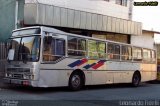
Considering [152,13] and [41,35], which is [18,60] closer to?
[41,35]

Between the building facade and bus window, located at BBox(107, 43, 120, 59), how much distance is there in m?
3.56

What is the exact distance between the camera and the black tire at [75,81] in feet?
51.8

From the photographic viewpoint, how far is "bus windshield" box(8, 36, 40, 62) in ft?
47.3

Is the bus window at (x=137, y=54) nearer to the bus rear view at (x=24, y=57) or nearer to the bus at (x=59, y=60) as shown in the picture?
the bus at (x=59, y=60)

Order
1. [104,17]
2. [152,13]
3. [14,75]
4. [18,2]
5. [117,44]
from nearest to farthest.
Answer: [14,75]
[117,44]
[18,2]
[104,17]
[152,13]

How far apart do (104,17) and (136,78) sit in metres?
5.18

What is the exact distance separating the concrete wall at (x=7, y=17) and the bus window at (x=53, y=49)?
6.19m

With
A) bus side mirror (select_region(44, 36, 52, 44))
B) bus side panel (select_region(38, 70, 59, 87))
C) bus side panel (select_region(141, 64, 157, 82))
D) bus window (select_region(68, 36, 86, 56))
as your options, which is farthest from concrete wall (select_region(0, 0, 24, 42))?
bus side panel (select_region(141, 64, 157, 82))

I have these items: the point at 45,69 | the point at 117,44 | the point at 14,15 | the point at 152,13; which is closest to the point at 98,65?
the point at 117,44

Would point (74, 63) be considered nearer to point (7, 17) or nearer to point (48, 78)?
point (48, 78)

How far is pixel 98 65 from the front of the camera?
17641mm

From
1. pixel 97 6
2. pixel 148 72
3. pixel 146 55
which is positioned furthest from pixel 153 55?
pixel 97 6

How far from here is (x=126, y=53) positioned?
20297mm

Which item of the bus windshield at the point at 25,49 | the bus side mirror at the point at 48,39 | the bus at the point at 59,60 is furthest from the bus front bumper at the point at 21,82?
the bus side mirror at the point at 48,39
